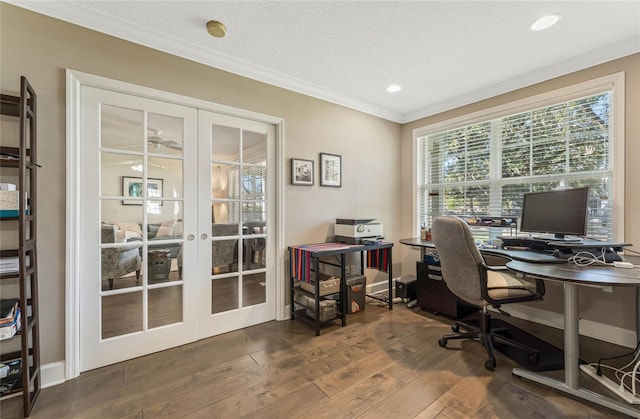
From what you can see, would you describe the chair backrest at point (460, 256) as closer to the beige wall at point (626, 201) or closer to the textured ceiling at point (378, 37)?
the beige wall at point (626, 201)

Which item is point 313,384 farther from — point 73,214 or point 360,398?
point 73,214

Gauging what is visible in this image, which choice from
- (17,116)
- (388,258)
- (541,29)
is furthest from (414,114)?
(17,116)

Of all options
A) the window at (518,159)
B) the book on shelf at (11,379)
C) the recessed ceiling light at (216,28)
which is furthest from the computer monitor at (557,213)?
the book on shelf at (11,379)

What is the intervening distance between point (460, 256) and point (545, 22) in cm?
182

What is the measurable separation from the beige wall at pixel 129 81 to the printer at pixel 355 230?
0.18 m

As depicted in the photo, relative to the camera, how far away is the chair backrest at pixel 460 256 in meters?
1.92

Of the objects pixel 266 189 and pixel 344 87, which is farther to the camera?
pixel 344 87

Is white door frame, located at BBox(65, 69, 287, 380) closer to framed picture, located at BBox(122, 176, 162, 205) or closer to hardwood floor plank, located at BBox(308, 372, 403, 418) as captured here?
framed picture, located at BBox(122, 176, 162, 205)

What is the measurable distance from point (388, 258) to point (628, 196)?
82.3 inches

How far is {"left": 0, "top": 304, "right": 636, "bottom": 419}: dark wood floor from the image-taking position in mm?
1523

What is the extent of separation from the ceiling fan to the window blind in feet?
10.1

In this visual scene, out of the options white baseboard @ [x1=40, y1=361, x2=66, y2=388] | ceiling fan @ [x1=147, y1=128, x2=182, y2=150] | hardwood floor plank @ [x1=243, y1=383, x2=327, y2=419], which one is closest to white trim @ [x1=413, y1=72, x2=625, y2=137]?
ceiling fan @ [x1=147, y1=128, x2=182, y2=150]

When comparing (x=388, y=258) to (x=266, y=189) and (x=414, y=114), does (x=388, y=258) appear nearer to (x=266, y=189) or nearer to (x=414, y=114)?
(x=266, y=189)

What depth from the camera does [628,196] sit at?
223 cm
